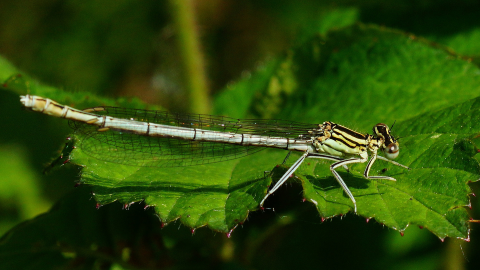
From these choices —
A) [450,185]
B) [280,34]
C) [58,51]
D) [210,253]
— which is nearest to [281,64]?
[210,253]

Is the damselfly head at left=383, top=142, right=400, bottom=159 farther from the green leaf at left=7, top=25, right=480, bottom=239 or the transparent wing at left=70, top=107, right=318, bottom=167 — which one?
the transparent wing at left=70, top=107, right=318, bottom=167

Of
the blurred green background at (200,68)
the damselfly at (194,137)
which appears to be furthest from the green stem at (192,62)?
the damselfly at (194,137)

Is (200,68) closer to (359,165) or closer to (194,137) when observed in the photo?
(194,137)

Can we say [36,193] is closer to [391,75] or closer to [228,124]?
[228,124]

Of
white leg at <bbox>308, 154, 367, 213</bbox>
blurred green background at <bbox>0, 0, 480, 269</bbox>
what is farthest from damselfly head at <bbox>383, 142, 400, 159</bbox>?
blurred green background at <bbox>0, 0, 480, 269</bbox>

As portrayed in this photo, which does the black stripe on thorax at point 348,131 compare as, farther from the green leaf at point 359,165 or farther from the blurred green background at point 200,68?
the blurred green background at point 200,68

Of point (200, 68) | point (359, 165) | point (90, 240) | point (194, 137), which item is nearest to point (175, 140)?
point (194, 137)
